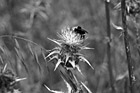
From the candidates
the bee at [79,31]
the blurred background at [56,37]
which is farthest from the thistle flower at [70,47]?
the blurred background at [56,37]

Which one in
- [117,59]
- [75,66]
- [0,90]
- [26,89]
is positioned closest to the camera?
[0,90]

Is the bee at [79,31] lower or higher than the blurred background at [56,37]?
higher

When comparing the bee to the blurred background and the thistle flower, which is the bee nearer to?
the thistle flower

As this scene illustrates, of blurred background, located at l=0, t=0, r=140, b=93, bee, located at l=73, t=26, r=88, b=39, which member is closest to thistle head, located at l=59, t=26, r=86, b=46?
bee, located at l=73, t=26, r=88, b=39

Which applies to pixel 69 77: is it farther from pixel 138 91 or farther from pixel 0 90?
pixel 138 91

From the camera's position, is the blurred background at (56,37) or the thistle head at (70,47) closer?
the thistle head at (70,47)

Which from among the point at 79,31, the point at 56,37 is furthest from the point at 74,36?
the point at 56,37

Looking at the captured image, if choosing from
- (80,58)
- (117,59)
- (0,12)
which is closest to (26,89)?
(117,59)

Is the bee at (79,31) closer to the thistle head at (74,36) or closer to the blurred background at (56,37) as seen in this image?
the thistle head at (74,36)
